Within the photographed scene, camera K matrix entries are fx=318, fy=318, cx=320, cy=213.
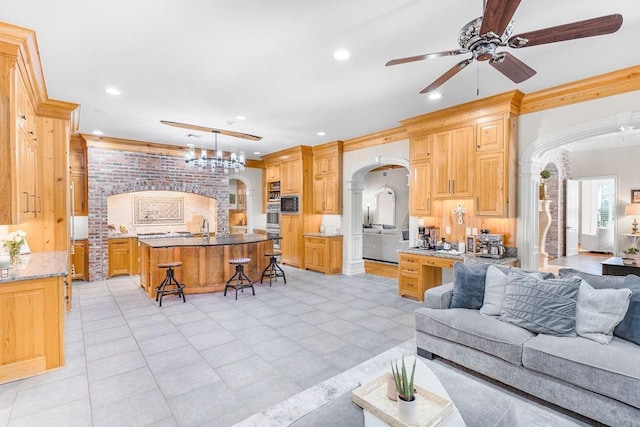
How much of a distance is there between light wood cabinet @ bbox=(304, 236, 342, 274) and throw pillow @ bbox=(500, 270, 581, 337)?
14.7ft

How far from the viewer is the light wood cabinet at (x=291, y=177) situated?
25.7ft

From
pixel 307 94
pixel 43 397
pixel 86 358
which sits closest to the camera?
pixel 43 397

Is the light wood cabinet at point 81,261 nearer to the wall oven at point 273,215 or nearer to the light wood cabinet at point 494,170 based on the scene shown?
the wall oven at point 273,215

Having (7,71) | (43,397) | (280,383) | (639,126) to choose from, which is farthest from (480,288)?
(7,71)

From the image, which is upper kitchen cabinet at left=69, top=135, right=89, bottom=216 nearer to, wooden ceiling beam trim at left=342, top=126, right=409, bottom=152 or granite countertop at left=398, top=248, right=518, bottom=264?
wooden ceiling beam trim at left=342, top=126, right=409, bottom=152

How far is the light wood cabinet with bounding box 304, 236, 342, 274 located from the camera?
7.12 meters

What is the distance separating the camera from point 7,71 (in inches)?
107

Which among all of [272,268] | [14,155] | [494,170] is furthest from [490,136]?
[14,155]

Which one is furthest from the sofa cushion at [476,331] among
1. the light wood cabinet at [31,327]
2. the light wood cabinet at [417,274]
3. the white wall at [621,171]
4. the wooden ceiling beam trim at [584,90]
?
the white wall at [621,171]

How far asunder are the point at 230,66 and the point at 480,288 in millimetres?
3435

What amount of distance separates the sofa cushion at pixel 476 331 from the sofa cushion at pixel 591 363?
9 cm

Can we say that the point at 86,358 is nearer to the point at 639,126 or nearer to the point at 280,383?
the point at 280,383

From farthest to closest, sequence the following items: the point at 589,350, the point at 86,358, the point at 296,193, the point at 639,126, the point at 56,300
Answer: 1. the point at 296,193
2. the point at 639,126
3. the point at 86,358
4. the point at 56,300
5. the point at 589,350

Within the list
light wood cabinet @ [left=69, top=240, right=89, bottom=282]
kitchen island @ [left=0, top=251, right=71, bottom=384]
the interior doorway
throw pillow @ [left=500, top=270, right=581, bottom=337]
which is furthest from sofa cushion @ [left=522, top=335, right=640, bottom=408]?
the interior doorway
